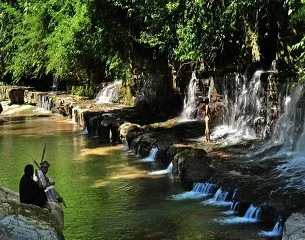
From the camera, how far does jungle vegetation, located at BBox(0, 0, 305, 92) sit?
67.9ft

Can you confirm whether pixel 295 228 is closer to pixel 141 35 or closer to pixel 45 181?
pixel 45 181

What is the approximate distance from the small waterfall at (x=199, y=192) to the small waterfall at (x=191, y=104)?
11.4 m

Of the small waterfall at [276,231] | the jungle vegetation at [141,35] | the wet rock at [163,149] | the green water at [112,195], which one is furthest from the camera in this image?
the jungle vegetation at [141,35]

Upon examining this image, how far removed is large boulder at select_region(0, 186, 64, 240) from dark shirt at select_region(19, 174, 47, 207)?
28.1 inches

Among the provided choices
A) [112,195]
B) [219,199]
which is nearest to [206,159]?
[219,199]

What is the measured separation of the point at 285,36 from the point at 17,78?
29078 millimetres

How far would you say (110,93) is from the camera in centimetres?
3559

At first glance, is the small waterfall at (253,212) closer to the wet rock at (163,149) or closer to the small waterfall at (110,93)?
the wet rock at (163,149)

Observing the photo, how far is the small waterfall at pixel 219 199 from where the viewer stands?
14.2 metres

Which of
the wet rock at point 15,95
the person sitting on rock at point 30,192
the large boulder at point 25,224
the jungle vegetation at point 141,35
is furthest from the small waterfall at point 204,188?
the wet rock at point 15,95

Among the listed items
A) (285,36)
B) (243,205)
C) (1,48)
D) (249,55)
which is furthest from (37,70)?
(243,205)

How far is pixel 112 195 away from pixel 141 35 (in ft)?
41.5

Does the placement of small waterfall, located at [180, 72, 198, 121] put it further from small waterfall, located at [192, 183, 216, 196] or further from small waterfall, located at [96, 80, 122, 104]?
small waterfall, located at [192, 183, 216, 196]

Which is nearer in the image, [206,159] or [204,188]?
[204,188]
